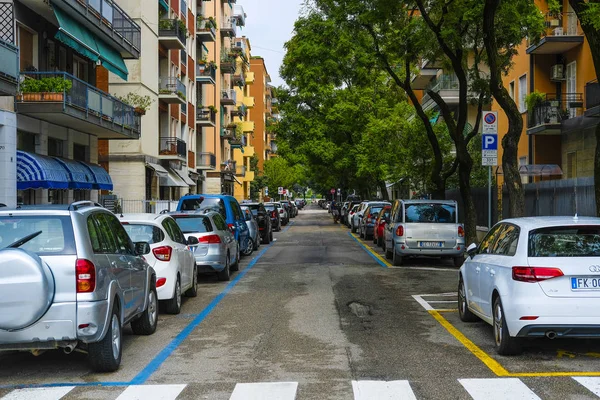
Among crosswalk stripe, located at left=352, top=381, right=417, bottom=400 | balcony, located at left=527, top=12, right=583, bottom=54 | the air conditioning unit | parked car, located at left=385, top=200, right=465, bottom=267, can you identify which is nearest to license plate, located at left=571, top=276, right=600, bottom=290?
crosswalk stripe, located at left=352, top=381, right=417, bottom=400

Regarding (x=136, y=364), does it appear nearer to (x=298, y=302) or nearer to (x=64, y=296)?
(x=64, y=296)

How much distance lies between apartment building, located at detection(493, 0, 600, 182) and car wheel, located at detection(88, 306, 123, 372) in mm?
20381

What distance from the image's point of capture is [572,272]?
778 cm

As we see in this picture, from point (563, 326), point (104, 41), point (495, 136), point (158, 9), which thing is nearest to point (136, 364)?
point (563, 326)

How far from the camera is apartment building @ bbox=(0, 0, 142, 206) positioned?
20.0m

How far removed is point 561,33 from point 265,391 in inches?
978

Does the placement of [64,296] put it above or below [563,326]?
above

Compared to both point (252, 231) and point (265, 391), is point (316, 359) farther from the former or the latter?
point (252, 231)

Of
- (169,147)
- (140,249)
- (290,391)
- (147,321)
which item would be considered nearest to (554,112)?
(169,147)

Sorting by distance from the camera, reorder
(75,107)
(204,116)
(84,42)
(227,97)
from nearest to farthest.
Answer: (75,107), (84,42), (204,116), (227,97)

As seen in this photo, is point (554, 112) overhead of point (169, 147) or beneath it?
overhead

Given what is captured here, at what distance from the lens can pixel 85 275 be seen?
22.8 ft

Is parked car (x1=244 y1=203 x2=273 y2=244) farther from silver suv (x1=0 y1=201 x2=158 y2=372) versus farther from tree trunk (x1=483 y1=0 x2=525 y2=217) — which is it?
silver suv (x1=0 y1=201 x2=158 y2=372)

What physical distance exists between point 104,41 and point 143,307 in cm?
2007
